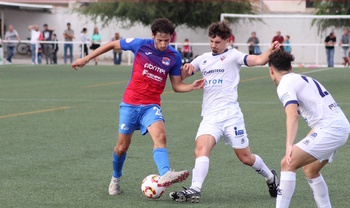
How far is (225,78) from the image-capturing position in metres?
8.07

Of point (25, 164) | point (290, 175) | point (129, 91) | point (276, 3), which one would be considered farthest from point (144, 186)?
point (276, 3)

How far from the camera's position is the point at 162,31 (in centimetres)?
781

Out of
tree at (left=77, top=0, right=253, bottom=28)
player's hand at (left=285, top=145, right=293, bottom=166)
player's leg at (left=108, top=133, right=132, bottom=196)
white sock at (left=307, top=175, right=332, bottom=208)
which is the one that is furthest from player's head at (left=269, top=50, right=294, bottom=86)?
tree at (left=77, top=0, right=253, bottom=28)

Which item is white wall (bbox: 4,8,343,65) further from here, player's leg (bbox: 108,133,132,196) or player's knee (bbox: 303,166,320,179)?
player's knee (bbox: 303,166,320,179)

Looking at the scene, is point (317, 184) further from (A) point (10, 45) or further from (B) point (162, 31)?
(A) point (10, 45)

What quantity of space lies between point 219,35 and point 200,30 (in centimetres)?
4215

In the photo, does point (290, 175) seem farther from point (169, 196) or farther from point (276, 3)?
point (276, 3)

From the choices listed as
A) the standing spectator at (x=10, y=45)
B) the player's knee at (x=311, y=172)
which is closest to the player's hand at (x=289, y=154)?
the player's knee at (x=311, y=172)

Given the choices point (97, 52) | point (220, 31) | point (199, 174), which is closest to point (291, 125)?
point (199, 174)

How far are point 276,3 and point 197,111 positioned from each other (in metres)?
41.6

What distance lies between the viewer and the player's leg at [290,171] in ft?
20.9

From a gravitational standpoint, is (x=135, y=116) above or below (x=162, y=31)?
below

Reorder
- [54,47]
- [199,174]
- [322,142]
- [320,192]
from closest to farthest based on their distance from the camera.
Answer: [322,142] < [320,192] < [199,174] < [54,47]

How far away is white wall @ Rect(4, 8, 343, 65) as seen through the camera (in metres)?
39.1
